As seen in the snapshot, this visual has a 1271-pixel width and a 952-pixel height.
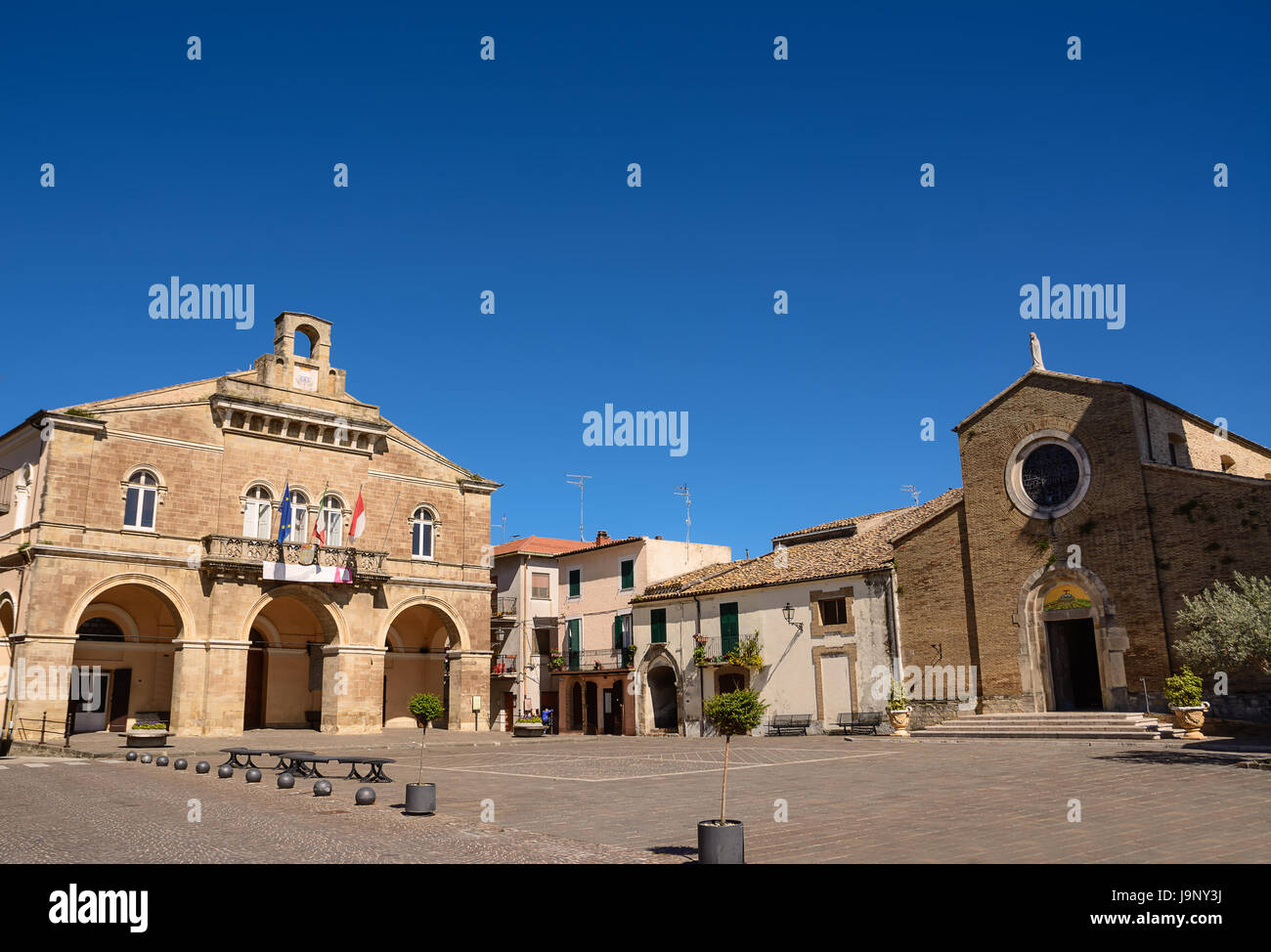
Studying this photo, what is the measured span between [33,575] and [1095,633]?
31925 mm

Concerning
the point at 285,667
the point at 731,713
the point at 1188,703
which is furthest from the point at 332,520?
the point at 1188,703

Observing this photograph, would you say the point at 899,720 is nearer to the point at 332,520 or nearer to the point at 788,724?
the point at 788,724

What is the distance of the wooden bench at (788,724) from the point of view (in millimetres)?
33531

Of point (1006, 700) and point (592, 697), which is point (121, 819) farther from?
point (592, 697)

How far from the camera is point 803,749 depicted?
84.2 ft

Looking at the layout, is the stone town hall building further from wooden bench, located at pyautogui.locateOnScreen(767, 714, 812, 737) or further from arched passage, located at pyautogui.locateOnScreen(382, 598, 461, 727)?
wooden bench, located at pyautogui.locateOnScreen(767, 714, 812, 737)

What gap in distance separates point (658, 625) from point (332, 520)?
14.3 m

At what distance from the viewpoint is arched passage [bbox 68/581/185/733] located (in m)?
32.2

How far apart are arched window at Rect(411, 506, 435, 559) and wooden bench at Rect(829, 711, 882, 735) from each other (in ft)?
58.3

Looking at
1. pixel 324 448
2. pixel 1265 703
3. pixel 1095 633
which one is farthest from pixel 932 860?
pixel 324 448

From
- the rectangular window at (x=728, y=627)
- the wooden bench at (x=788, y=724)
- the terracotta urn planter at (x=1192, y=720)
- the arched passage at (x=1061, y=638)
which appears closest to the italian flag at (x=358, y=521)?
the rectangular window at (x=728, y=627)

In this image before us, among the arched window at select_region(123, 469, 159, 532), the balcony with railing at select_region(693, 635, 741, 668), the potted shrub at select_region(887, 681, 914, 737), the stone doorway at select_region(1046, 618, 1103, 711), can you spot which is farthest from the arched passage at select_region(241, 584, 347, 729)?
the stone doorway at select_region(1046, 618, 1103, 711)

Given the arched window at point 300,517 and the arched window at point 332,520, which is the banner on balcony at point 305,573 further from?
the arched window at point 300,517

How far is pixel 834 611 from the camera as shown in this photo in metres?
33.6
